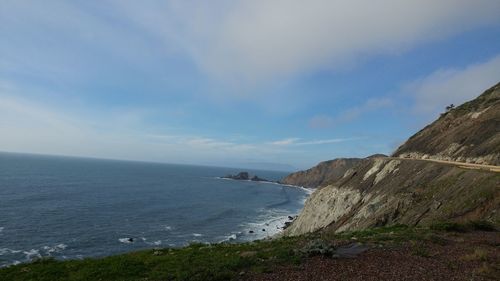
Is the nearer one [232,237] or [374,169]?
[374,169]

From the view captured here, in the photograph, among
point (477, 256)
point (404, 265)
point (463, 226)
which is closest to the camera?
point (404, 265)

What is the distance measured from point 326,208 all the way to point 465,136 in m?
25.1

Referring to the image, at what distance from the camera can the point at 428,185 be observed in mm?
43250

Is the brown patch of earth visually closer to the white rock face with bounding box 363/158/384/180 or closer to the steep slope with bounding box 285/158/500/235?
the steep slope with bounding box 285/158/500/235

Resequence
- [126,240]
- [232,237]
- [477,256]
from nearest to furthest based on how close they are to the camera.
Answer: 1. [477,256]
2. [126,240]
3. [232,237]

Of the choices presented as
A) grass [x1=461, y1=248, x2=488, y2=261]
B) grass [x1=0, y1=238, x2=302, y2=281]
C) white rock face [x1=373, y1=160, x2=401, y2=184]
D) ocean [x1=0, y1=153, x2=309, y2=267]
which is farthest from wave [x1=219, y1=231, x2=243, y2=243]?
grass [x1=461, y1=248, x2=488, y2=261]

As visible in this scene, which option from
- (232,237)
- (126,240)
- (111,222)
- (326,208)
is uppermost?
(326,208)

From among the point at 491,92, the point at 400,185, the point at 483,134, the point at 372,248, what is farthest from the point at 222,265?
the point at 491,92

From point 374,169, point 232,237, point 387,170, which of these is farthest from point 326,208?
point 232,237

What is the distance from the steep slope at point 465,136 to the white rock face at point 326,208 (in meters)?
16.3

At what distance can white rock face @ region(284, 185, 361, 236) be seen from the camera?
59.1 metres

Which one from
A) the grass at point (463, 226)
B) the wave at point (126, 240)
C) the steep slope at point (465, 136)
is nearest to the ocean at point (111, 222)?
the wave at point (126, 240)

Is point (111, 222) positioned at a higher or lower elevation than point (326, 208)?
lower

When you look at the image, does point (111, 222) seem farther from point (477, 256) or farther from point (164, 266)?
point (477, 256)
